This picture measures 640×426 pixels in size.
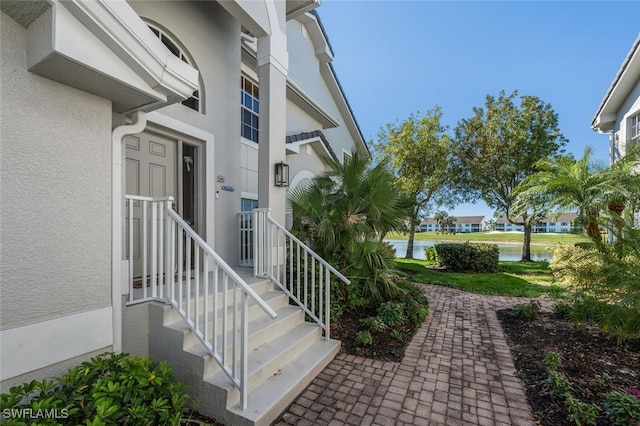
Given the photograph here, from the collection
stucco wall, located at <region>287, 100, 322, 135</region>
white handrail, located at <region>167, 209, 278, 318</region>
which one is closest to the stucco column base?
white handrail, located at <region>167, 209, 278, 318</region>

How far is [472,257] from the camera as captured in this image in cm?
1091

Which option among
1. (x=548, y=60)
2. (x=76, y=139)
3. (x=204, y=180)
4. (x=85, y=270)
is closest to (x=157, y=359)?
(x=85, y=270)

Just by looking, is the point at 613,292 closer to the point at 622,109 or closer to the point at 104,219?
the point at 104,219

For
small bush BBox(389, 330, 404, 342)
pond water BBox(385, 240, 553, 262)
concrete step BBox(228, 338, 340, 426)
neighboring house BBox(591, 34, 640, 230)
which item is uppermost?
neighboring house BBox(591, 34, 640, 230)

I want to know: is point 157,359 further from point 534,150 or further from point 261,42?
point 534,150

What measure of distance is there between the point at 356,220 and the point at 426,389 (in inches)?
113

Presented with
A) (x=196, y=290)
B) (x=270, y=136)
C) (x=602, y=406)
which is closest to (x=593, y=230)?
(x=602, y=406)

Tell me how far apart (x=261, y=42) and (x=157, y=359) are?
218 inches

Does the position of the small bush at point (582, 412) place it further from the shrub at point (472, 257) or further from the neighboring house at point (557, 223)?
the shrub at point (472, 257)

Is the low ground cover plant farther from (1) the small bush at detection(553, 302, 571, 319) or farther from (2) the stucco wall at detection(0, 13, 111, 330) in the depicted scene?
(2) the stucco wall at detection(0, 13, 111, 330)

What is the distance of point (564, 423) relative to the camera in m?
2.74

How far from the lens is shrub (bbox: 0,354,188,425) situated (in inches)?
77.3

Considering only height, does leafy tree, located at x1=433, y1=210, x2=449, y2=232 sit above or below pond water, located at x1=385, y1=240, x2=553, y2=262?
above

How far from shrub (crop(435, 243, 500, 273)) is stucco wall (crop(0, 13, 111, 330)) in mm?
11130
